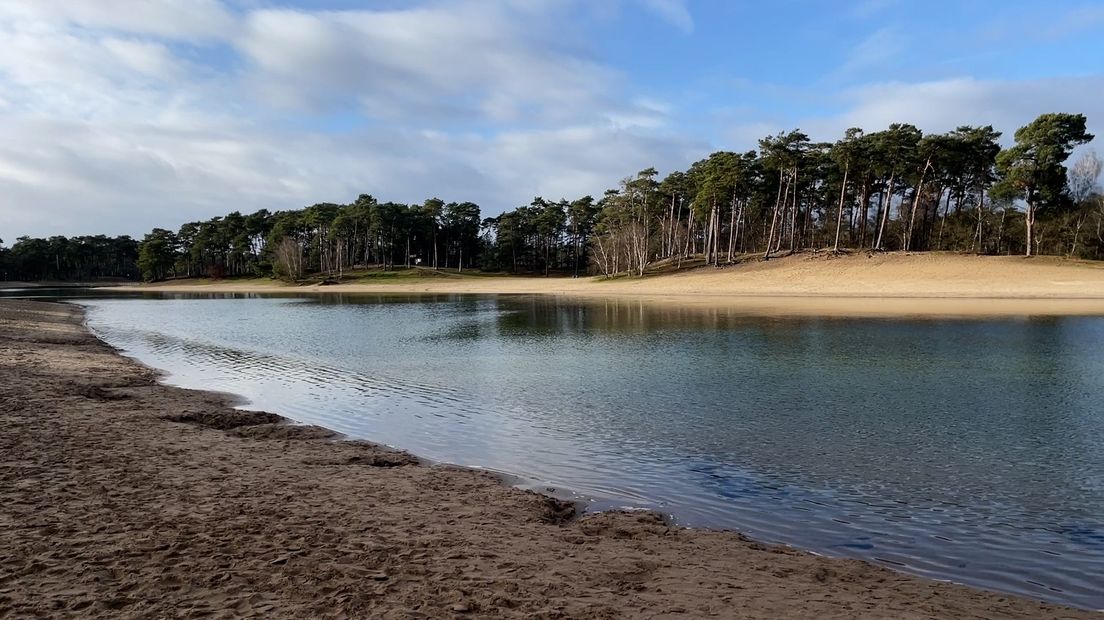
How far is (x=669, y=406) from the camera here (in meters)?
14.5

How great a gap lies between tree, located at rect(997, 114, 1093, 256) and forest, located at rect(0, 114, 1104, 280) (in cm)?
12

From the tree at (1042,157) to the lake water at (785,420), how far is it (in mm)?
41343

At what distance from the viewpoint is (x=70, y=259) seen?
15138 centimetres

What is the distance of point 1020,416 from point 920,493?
617 cm

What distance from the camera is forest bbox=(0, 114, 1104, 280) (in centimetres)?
6756

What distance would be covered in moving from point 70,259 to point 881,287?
17234 centimetres

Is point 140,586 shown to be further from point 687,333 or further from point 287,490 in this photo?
point 687,333

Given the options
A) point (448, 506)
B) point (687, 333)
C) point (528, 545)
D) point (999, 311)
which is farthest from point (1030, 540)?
point (999, 311)

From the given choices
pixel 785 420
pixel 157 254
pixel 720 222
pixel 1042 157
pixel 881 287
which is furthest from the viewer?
pixel 157 254

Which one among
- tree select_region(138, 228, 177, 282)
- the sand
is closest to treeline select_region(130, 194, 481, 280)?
tree select_region(138, 228, 177, 282)

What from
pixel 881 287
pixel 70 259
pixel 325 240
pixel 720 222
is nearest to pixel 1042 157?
pixel 881 287

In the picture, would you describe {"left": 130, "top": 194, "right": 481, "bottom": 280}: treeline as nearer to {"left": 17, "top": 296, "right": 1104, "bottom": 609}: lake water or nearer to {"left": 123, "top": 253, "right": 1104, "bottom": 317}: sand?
{"left": 123, "top": 253, "right": 1104, "bottom": 317}: sand

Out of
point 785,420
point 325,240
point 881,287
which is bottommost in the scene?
point 785,420

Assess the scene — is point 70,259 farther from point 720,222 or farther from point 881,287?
point 881,287
